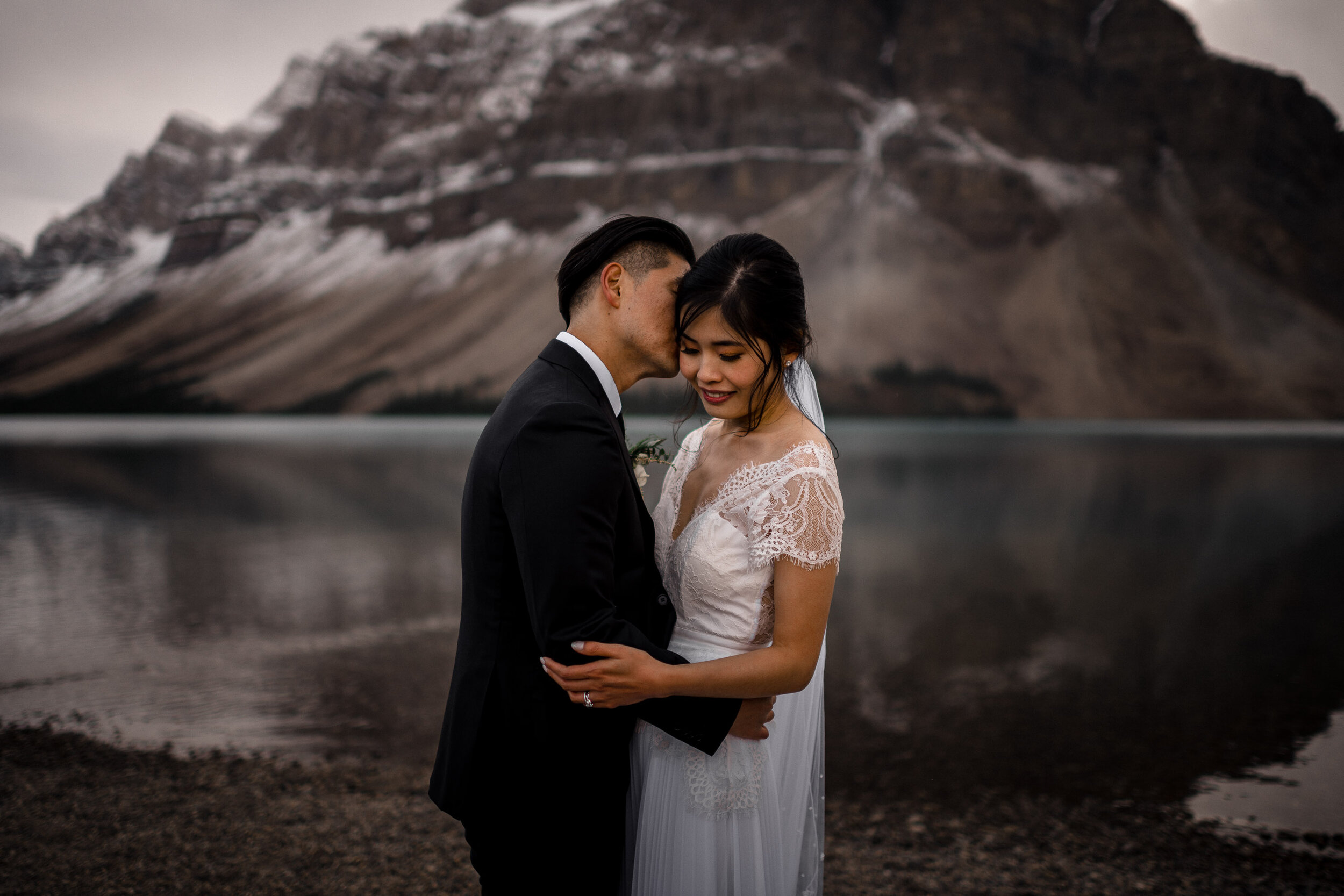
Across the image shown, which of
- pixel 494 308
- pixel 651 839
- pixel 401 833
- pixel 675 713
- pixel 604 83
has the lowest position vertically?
pixel 401 833

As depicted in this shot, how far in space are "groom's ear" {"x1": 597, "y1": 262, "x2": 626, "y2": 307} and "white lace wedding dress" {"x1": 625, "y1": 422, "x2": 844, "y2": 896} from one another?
2.25 ft

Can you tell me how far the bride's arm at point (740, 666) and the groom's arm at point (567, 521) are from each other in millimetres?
42

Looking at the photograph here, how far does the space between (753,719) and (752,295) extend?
129 centimetres

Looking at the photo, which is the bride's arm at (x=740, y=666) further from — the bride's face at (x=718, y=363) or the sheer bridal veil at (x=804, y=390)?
the sheer bridal veil at (x=804, y=390)

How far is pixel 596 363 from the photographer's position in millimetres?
2383

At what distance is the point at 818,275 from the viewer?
343ft

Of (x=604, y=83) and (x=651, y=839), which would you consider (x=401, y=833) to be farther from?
(x=604, y=83)

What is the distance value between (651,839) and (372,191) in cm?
17749

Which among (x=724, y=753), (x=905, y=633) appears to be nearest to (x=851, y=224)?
(x=905, y=633)

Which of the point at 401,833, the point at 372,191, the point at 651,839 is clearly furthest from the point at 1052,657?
the point at 372,191

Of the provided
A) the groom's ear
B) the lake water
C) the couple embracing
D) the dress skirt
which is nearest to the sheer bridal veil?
the couple embracing

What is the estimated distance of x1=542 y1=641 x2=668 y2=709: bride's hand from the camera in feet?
6.73

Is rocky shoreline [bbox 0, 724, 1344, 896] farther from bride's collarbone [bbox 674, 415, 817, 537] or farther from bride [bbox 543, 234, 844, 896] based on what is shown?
bride's collarbone [bbox 674, 415, 817, 537]

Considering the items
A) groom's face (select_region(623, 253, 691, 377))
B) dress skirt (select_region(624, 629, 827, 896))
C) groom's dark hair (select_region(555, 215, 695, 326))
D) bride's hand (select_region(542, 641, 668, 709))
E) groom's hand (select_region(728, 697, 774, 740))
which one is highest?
groom's dark hair (select_region(555, 215, 695, 326))
